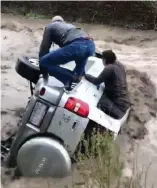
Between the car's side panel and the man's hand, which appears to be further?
the man's hand

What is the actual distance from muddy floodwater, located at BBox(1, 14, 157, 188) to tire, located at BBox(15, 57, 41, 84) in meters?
1.00

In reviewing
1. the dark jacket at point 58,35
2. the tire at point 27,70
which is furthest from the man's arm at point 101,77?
the tire at point 27,70

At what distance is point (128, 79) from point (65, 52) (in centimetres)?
271

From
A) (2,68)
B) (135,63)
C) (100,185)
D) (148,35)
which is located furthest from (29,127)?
(148,35)

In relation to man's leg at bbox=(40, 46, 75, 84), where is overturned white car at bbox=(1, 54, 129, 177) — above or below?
below

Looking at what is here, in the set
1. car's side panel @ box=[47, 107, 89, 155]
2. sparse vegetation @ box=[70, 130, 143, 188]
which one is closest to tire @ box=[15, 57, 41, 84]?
car's side panel @ box=[47, 107, 89, 155]

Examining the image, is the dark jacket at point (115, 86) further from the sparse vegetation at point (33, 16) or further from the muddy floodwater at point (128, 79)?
the sparse vegetation at point (33, 16)

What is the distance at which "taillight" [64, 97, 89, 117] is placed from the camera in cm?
646

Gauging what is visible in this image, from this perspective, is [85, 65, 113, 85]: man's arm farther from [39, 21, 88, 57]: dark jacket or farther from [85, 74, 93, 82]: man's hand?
[39, 21, 88, 57]: dark jacket

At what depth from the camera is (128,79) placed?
31.5ft

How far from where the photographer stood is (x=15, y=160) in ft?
22.5

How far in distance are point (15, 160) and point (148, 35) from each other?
6310 millimetres

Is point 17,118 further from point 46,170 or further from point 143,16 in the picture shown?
point 143,16

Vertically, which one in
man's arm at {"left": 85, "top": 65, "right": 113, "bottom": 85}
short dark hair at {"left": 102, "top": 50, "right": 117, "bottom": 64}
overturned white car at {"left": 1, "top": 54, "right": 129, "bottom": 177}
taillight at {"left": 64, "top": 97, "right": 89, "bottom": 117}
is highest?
short dark hair at {"left": 102, "top": 50, "right": 117, "bottom": 64}
